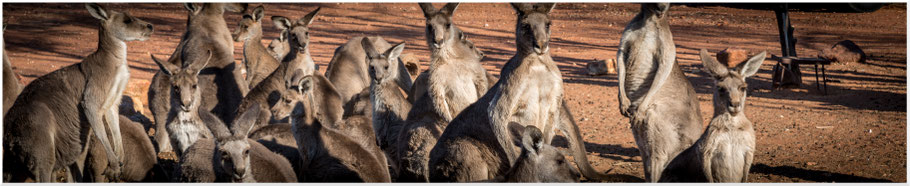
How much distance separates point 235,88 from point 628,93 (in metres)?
3.60

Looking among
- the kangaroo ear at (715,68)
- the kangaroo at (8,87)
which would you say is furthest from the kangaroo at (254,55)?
the kangaroo ear at (715,68)

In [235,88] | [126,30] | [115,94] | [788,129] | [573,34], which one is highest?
[126,30]

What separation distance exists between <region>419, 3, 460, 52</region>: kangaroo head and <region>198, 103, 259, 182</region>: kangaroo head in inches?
65.8

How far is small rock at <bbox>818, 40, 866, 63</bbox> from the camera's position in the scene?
42.5 ft

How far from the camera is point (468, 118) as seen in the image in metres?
5.04

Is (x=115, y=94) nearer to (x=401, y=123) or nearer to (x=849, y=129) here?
(x=401, y=123)

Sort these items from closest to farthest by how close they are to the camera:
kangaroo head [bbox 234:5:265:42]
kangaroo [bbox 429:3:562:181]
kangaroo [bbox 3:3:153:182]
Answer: kangaroo [bbox 429:3:562:181] < kangaroo [bbox 3:3:153:182] < kangaroo head [bbox 234:5:265:42]

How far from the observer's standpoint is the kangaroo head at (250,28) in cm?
863

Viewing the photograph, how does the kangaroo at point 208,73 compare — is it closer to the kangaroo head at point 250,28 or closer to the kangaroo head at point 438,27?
the kangaroo head at point 250,28

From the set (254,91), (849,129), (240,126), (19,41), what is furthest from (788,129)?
(19,41)

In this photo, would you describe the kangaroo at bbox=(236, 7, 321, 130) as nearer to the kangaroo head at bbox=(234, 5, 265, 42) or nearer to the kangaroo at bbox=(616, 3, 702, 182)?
the kangaroo head at bbox=(234, 5, 265, 42)

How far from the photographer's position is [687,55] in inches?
571

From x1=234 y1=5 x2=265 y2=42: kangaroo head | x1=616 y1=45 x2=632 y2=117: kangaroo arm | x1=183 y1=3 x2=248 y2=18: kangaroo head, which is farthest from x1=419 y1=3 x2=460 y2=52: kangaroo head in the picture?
x1=183 y1=3 x2=248 y2=18: kangaroo head

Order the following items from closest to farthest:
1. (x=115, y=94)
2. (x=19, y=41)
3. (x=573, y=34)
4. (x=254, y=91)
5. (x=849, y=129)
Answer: (x=115, y=94), (x=254, y=91), (x=849, y=129), (x=19, y=41), (x=573, y=34)
